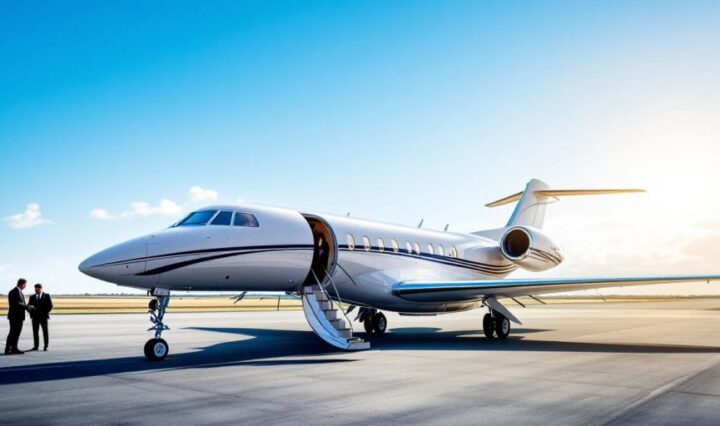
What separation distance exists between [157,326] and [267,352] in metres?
2.63

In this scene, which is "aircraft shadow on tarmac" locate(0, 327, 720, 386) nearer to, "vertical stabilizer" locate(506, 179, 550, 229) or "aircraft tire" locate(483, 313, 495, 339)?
"aircraft tire" locate(483, 313, 495, 339)

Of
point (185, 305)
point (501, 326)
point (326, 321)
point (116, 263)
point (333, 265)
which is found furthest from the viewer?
point (185, 305)

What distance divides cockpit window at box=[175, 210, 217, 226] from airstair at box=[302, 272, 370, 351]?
121 inches

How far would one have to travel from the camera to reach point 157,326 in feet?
34.8

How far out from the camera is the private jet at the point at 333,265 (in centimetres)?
1055

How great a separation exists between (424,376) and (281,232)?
535cm

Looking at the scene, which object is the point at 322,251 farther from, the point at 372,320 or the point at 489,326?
the point at 489,326

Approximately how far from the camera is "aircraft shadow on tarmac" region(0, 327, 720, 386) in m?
9.09

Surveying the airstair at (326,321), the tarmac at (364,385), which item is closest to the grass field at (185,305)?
the airstair at (326,321)

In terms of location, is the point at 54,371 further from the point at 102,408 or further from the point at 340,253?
the point at 340,253

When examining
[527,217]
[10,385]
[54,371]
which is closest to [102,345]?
[54,371]

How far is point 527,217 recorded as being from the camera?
23.3 m

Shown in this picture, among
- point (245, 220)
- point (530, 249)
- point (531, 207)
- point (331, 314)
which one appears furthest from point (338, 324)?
point (531, 207)

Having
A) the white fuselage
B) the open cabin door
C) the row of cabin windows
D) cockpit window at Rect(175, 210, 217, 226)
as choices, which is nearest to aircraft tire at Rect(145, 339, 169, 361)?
the white fuselage
